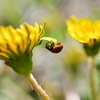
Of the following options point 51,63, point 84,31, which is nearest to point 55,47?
point 84,31

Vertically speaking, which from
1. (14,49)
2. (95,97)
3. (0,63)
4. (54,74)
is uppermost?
(14,49)

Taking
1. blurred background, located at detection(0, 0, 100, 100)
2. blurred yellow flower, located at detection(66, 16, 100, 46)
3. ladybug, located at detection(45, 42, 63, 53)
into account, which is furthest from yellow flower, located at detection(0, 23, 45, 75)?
blurred background, located at detection(0, 0, 100, 100)

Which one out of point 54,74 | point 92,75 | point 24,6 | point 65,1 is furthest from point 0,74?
point 65,1

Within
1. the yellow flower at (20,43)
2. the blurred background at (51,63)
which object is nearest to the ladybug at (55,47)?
the yellow flower at (20,43)

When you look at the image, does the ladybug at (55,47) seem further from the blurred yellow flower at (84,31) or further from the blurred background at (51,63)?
the blurred background at (51,63)

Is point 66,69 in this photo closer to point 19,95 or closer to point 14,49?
point 19,95

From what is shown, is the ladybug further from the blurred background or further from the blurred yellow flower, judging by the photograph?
the blurred background
